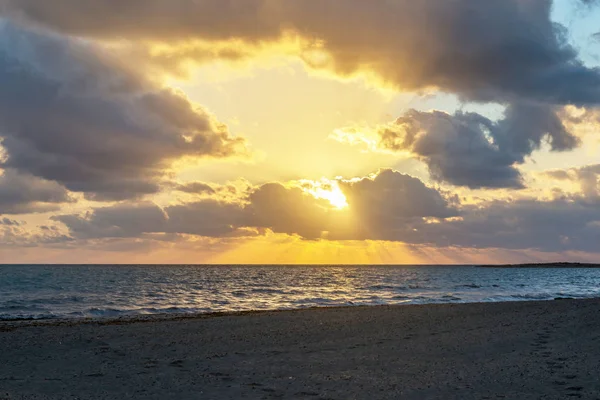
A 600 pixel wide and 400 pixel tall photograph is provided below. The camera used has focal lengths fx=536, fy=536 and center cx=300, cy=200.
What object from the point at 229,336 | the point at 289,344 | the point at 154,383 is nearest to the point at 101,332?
the point at 229,336

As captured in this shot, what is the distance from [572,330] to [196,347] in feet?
53.0

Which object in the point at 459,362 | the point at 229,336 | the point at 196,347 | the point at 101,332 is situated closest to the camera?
the point at 459,362

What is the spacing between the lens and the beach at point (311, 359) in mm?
13867

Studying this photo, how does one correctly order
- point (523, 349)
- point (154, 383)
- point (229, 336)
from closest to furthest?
1. point (154, 383)
2. point (523, 349)
3. point (229, 336)

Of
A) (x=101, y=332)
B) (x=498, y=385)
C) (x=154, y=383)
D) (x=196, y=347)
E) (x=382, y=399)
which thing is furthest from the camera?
(x=101, y=332)

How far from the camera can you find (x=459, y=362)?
677 inches

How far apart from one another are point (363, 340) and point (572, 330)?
31.1 feet

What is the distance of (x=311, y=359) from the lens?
59.1ft

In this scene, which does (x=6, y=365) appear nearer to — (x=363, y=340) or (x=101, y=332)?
(x=101, y=332)

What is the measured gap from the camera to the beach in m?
13.9

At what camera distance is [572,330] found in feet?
76.8

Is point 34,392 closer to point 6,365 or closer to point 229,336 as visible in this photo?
point 6,365

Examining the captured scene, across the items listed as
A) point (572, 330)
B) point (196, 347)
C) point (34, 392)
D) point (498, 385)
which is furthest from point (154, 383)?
point (572, 330)

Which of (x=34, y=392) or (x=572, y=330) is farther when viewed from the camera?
(x=572, y=330)
